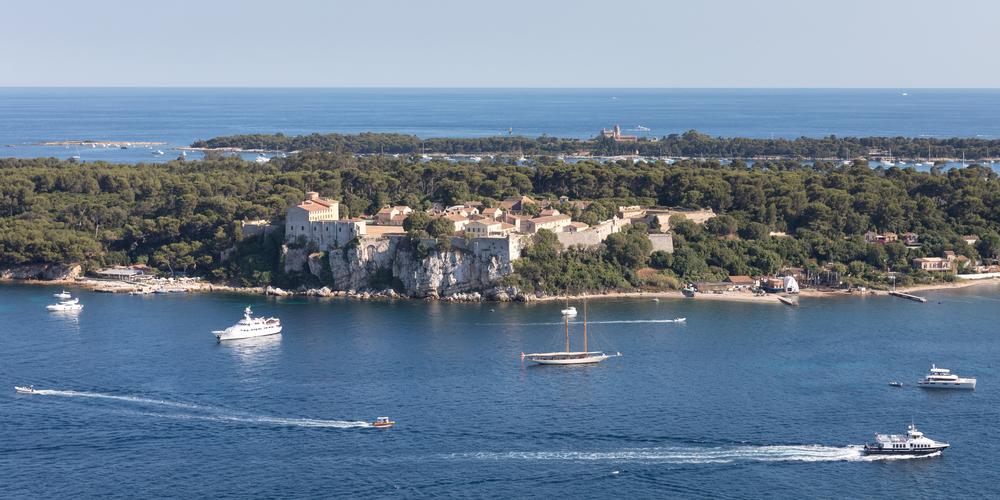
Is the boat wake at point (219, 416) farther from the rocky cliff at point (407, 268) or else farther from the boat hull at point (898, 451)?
the rocky cliff at point (407, 268)

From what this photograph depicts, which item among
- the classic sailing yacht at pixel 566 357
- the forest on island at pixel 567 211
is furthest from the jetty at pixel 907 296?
the classic sailing yacht at pixel 566 357

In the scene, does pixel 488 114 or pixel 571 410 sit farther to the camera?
pixel 488 114

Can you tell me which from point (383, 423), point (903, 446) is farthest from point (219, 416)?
point (903, 446)

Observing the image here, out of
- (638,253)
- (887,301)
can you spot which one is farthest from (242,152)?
(887,301)

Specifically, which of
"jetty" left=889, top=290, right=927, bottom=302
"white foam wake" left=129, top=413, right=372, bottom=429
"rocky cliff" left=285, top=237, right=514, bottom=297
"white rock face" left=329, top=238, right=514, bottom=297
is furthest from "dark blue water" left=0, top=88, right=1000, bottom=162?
"white foam wake" left=129, top=413, right=372, bottom=429

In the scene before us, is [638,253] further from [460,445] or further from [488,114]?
[488,114]

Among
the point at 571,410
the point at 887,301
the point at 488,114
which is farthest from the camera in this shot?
the point at 488,114

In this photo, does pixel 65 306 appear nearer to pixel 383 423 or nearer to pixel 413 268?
pixel 413 268

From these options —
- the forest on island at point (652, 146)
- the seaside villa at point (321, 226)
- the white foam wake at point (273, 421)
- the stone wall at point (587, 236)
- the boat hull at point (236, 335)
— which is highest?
the seaside villa at point (321, 226)

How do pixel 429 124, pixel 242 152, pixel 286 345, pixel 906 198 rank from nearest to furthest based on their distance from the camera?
1. pixel 286 345
2. pixel 906 198
3. pixel 242 152
4. pixel 429 124
